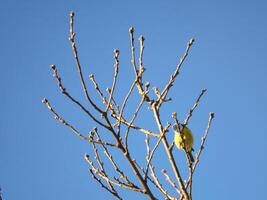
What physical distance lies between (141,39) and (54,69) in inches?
30.5

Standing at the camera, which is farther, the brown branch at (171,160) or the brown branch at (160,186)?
the brown branch at (160,186)

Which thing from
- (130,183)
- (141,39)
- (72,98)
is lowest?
(130,183)

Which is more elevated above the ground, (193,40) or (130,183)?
(193,40)

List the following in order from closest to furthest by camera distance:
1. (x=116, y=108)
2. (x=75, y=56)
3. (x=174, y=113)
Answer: (x=75, y=56) → (x=174, y=113) → (x=116, y=108)

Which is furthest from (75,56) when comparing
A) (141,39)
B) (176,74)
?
(176,74)

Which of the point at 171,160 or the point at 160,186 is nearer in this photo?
the point at 171,160

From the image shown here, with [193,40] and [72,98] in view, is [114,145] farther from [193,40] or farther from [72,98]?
[193,40]

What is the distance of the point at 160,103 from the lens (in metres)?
3.36

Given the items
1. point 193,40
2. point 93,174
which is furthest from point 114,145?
point 193,40

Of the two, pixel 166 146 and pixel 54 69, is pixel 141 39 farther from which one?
pixel 166 146

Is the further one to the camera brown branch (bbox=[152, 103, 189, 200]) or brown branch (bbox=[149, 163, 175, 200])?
brown branch (bbox=[149, 163, 175, 200])

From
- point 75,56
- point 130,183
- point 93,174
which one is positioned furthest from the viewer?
point 93,174

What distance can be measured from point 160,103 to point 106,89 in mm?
961

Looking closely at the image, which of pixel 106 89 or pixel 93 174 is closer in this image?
pixel 93 174
